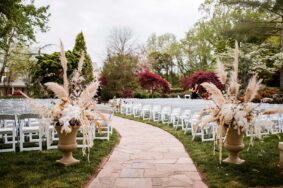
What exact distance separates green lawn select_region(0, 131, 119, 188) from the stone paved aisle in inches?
10.1

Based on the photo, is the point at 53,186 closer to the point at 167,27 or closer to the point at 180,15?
the point at 180,15

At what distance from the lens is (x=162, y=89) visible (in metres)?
Result: 30.4

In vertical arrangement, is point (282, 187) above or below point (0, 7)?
below

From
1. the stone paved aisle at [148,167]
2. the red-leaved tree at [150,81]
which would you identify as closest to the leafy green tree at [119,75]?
the red-leaved tree at [150,81]

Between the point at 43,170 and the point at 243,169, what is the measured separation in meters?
3.56

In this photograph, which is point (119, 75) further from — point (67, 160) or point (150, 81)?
point (67, 160)

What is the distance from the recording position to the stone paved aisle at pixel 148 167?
4.78m

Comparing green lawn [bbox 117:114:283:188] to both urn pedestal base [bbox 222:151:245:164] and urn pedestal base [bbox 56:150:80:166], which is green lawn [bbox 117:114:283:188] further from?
urn pedestal base [bbox 56:150:80:166]

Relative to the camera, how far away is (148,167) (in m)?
5.74

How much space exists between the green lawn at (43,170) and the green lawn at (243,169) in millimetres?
2036

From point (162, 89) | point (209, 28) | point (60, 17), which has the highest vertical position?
point (209, 28)

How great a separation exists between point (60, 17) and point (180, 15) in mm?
25724

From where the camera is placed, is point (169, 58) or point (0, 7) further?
point (169, 58)

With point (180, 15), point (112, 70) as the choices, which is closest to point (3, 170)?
point (112, 70)
